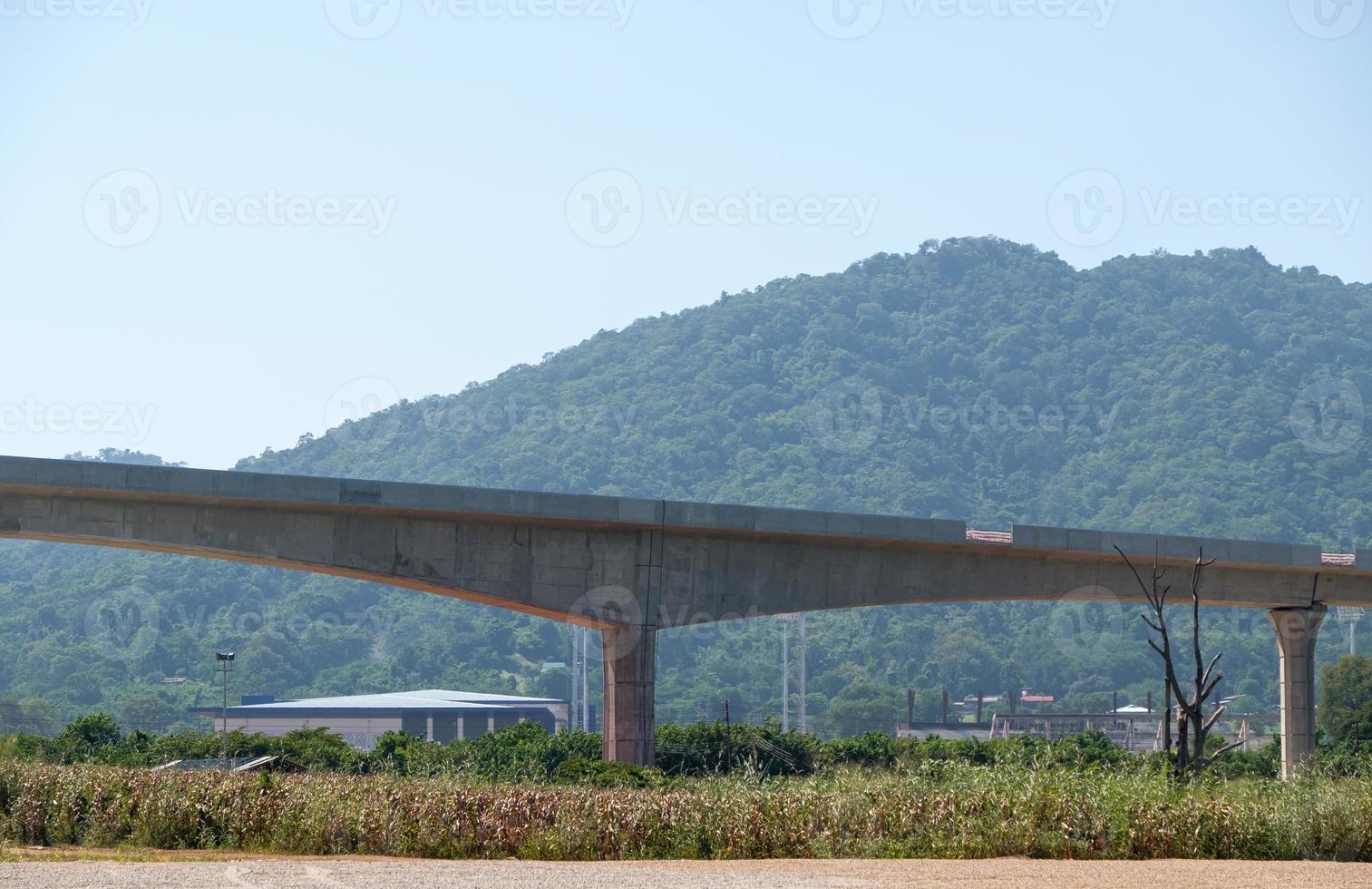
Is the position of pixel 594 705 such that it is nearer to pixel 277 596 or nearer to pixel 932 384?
pixel 277 596

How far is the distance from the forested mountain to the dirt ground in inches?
3213

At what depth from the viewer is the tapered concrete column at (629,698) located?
32.6 meters

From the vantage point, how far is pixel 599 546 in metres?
33.3

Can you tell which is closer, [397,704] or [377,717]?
[377,717]

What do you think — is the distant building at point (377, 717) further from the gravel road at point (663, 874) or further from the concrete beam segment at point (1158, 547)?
the gravel road at point (663, 874)

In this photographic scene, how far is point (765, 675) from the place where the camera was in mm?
130000

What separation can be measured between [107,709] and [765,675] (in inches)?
2067

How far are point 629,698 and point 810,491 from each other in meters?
125

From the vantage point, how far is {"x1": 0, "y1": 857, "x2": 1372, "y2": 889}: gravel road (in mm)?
16562

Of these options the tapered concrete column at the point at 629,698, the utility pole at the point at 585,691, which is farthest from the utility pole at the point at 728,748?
the utility pole at the point at 585,691

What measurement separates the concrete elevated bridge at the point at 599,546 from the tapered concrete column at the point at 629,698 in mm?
38

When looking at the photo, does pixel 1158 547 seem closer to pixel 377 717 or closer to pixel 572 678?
pixel 377 717

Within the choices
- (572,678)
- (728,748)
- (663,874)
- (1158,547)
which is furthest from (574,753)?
(572,678)

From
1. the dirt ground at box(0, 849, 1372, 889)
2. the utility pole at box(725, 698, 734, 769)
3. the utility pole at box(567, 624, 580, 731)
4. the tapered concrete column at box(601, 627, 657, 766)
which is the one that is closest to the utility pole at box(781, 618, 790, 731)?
the utility pole at box(567, 624, 580, 731)
